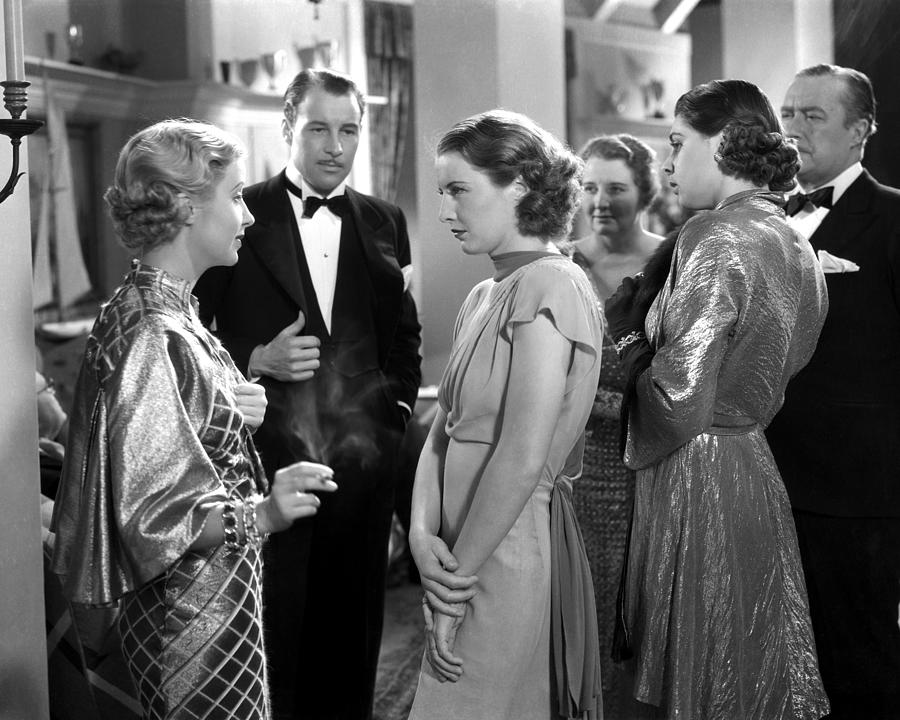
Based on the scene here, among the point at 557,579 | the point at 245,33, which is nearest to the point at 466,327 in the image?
the point at 557,579

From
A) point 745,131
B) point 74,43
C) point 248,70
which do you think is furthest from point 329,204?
point 248,70

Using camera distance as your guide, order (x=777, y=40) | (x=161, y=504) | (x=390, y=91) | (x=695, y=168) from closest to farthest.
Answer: (x=161, y=504) < (x=695, y=168) < (x=777, y=40) < (x=390, y=91)

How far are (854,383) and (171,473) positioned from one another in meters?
1.82

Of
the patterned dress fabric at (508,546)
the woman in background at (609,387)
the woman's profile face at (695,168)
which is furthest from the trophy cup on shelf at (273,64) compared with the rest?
the patterned dress fabric at (508,546)

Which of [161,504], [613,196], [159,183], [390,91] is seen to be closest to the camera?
[161,504]

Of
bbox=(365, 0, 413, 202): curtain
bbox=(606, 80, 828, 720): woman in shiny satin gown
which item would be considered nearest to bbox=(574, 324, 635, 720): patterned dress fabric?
bbox=(606, 80, 828, 720): woman in shiny satin gown

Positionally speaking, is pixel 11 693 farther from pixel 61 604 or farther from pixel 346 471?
pixel 346 471

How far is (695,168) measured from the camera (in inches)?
88.5

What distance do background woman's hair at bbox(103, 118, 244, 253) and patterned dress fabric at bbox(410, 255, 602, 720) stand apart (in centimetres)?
52

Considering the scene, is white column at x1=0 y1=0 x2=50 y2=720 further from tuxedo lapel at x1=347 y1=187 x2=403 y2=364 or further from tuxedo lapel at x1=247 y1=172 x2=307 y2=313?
tuxedo lapel at x1=347 y1=187 x2=403 y2=364

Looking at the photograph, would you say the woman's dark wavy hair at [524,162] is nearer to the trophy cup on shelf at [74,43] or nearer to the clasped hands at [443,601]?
the clasped hands at [443,601]

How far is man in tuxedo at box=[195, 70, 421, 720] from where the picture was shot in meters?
2.77

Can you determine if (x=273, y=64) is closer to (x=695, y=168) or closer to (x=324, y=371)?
(x=324, y=371)

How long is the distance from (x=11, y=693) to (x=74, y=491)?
2.28 feet
